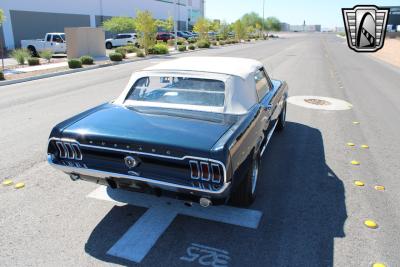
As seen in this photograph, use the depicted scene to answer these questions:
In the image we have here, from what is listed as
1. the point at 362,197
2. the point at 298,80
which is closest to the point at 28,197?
the point at 362,197

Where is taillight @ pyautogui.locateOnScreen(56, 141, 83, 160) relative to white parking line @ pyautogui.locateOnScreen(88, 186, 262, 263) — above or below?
above

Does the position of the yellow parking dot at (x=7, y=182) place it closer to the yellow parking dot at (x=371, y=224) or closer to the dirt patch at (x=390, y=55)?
the yellow parking dot at (x=371, y=224)

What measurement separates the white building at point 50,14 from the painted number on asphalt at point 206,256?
120 ft

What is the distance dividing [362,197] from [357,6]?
50.6ft

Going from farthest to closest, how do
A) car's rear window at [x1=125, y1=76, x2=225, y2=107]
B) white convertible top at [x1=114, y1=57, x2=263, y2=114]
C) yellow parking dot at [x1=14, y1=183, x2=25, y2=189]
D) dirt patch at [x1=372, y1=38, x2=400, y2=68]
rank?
dirt patch at [x1=372, y1=38, x2=400, y2=68] < yellow parking dot at [x1=14, y1=183, x2=25, y2=189] < car's rear window at [x1=125, y1=76, x2=225, y2=107] < white convertible top at [x1=114, y1=57, x2=263, y2=114]

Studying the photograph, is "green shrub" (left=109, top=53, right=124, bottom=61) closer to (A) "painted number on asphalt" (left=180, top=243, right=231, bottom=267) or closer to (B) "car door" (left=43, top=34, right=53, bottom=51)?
(B) "car door" (left=43, top=34, right=53, bottom=51)

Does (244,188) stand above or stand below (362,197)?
above

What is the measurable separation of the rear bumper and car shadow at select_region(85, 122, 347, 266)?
1.85 ft

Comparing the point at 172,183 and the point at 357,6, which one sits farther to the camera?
the point at 357,6

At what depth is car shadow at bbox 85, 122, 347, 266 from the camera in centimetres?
332

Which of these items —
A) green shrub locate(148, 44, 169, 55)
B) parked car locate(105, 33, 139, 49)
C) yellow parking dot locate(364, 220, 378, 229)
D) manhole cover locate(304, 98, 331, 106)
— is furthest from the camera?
parked car locate(105, 33, 139, 49)

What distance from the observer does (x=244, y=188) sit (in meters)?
3.99

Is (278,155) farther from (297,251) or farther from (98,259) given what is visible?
(98,259)

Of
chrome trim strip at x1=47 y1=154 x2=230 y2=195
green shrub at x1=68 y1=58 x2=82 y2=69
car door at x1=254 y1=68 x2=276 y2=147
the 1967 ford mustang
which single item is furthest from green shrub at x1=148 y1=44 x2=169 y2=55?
chrome trim strip at x1=47 y1=154 x2=230 y2=195
